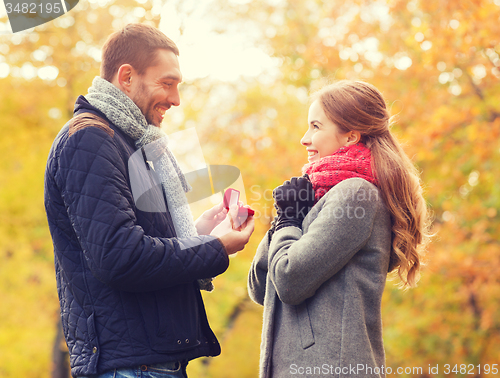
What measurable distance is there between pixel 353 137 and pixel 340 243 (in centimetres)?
66

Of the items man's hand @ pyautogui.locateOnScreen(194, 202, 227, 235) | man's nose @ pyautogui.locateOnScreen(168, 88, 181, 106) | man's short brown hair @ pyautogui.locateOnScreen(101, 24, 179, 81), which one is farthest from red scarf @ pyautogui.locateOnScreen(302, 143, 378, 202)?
man's short brown hair @ pyautogui.locateOnScreen(101, 24, 179, 81)

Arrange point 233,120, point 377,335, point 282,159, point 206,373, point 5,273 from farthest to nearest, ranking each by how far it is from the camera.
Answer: point 206,373
point 233,120
point 282,159
point 5,273
point 377,335

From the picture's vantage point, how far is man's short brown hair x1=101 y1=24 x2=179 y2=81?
214 cm

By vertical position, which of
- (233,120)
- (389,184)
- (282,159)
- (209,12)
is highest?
(209,12)

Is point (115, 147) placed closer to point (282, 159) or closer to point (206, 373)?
point (282, 159)

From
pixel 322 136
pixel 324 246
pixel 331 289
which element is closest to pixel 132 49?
pixel 322 136

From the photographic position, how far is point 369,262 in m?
2.04

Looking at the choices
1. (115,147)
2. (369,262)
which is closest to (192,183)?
(115,147)

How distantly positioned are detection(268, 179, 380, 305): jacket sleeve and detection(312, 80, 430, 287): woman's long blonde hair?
19cm

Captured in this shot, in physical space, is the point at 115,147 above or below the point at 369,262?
above

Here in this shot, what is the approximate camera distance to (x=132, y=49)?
214cm

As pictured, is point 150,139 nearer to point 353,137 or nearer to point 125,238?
point 125,238

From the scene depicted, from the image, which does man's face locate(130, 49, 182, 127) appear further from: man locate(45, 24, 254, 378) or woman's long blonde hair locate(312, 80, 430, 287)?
woman's long blonde hair locate(312, 80, 430, 287)

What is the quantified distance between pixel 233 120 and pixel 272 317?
9141 millimetres
